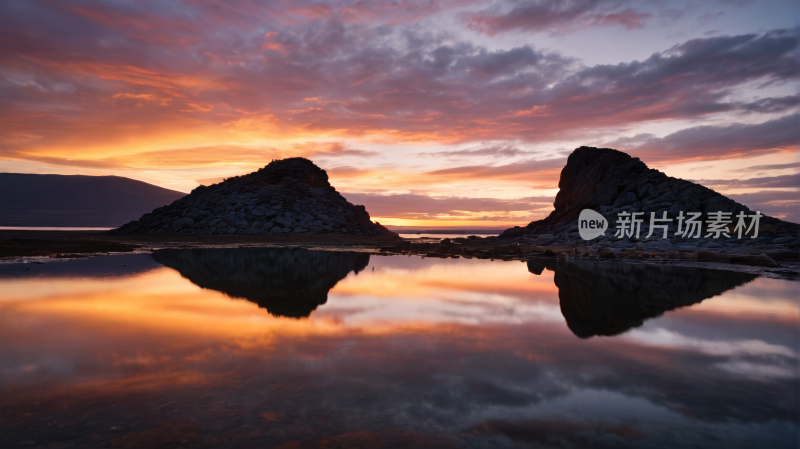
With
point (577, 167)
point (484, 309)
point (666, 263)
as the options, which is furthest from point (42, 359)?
point (577, 167)

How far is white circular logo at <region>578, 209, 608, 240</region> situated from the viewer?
162 feet

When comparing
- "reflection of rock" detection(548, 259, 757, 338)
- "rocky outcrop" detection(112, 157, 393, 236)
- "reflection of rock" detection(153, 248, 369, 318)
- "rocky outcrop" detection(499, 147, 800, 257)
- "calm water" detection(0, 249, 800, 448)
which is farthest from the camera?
"rocky outcrop" detection(112, 157, 393, 236)

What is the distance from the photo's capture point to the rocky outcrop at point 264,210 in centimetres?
7431

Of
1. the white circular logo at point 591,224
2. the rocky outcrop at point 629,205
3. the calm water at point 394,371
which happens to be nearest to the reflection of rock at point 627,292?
the calm water at point 394,371

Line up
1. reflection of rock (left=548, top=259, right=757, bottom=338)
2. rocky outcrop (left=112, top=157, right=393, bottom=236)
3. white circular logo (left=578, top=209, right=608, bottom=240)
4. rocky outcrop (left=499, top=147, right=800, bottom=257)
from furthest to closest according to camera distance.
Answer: rocky outcrop (left=112, top=157, right=393, bottom=236)
white circular logo (left=578, top=209, right=608, bottom=240)
rocky outcrop (left=499, top=147, right=800, bottom=257)
reflection of rock (left=548, top=259, right=757, bottom=338)

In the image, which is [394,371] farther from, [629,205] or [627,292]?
[629,205]

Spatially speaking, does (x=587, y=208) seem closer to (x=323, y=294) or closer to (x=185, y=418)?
(x=323, y=294)

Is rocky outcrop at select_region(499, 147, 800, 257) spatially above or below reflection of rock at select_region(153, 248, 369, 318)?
above

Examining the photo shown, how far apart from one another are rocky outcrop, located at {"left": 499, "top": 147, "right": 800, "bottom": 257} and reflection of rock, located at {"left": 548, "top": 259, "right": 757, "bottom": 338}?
15631 mm

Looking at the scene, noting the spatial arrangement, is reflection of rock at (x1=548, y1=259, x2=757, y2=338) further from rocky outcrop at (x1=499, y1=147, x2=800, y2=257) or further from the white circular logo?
the white circular logo

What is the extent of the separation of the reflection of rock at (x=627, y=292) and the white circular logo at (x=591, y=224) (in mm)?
23607

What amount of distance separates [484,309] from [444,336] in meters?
4.10

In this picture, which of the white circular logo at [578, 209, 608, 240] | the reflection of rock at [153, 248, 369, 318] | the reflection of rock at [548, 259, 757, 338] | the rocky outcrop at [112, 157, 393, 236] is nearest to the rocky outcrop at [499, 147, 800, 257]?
the white circular logo at [578, 209, 608, 240]

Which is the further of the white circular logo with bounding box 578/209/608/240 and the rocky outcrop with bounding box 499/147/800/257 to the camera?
the white circular logo with bounding box 578/209/608/240
